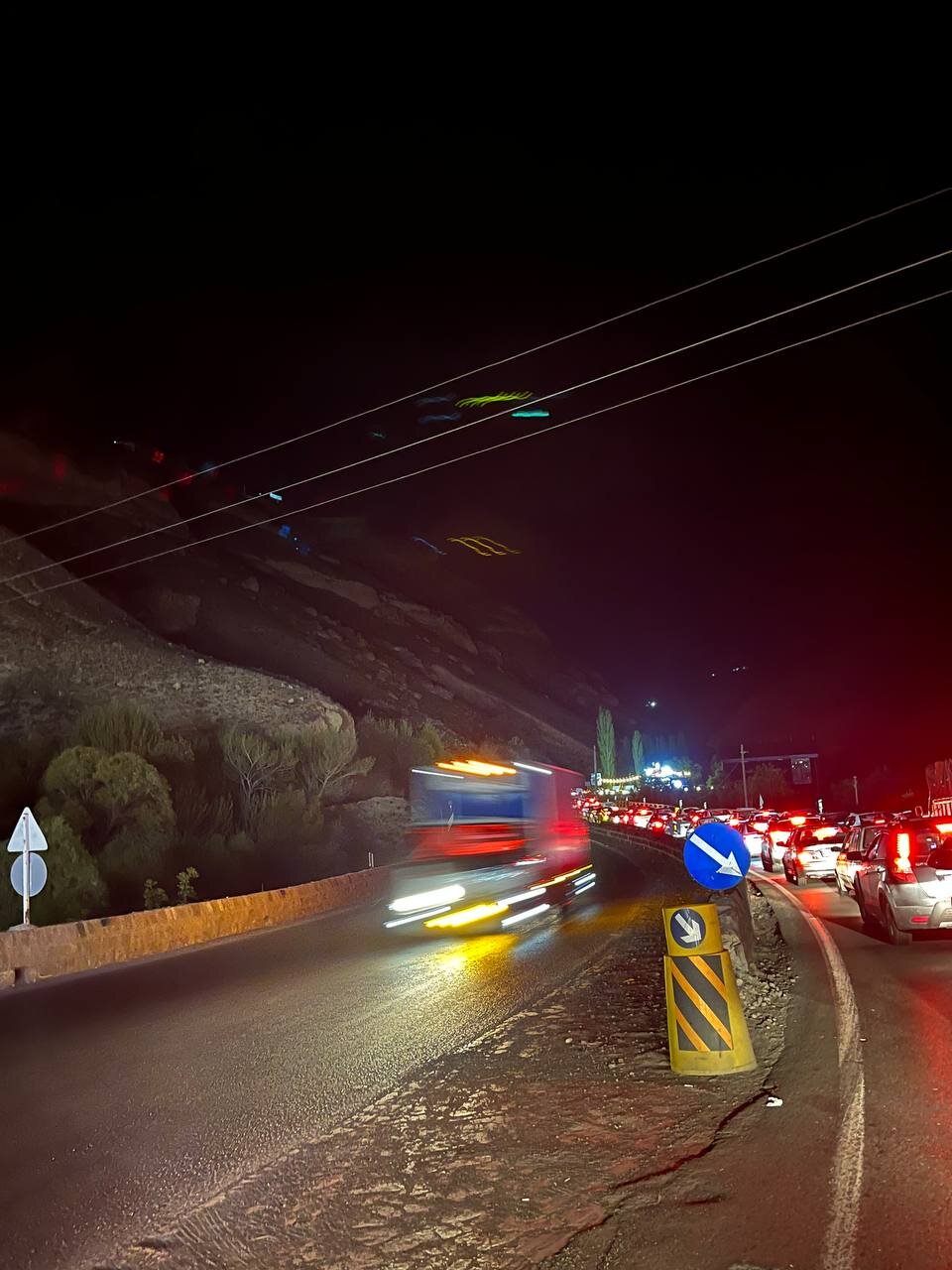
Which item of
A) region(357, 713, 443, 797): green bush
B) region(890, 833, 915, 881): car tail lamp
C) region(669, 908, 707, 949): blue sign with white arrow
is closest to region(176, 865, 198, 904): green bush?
region(890, 833, 915, 881): car tail lamp

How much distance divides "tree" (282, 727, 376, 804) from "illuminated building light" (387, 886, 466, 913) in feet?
108

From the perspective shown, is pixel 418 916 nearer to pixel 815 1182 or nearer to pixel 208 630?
pixel 815 1182

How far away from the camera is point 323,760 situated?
5406 cm

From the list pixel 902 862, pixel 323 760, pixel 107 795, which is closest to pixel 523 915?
pixel 902 862

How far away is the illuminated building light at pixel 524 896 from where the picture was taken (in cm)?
2110

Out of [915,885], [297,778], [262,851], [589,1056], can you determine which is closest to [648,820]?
[297,778]

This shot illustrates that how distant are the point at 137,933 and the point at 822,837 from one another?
18.3 m

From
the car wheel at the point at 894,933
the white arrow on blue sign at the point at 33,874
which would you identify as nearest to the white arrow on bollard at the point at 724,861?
the car wheel at the point at 894,933

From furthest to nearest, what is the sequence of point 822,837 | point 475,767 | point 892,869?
point 822,837
point 475,767
point 892,869

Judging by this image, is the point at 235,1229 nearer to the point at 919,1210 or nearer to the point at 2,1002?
the point at 919,1210

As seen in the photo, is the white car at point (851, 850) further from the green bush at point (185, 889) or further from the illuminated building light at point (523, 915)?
the green bush at point (185, 889)

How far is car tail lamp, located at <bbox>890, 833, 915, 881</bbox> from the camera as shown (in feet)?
50.6

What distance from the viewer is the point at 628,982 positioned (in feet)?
44.7

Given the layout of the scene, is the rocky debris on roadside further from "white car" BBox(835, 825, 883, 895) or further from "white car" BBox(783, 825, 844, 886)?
"white car" BBox(783, 825, 844, 886)
